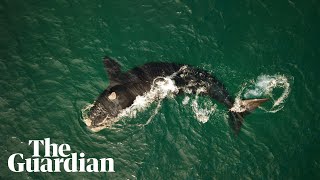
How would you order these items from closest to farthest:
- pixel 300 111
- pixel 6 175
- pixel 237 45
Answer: pixel 6 175 < pixel 300 111 < pixel 237 45

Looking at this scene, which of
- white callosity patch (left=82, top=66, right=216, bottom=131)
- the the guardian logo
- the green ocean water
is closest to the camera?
the the guardian logo

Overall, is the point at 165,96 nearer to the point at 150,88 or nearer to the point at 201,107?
the point at 150,88

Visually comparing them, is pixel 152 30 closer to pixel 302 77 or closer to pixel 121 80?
pixel 121 80

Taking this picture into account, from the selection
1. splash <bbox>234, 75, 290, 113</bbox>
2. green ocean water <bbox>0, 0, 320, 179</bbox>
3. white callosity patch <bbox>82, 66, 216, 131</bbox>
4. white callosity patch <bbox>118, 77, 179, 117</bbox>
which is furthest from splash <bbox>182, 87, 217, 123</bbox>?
splash <bbox>234, 75, 290, 113</bbox>

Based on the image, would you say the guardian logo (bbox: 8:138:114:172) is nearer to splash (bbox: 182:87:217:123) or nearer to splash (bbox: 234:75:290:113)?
splash (bbox: 182:87:217:123)

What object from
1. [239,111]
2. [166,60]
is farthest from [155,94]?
[239,111]

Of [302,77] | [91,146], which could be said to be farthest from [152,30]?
[302,77]
